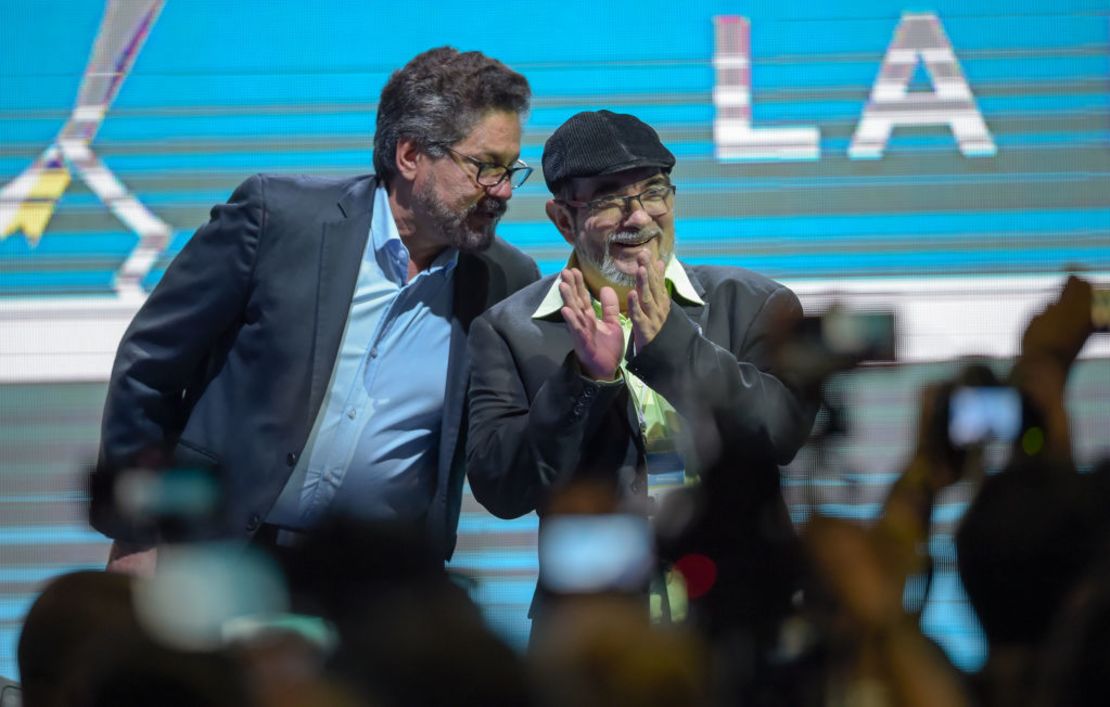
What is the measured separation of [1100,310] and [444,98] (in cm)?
143

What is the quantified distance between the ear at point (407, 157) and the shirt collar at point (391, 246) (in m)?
0.07

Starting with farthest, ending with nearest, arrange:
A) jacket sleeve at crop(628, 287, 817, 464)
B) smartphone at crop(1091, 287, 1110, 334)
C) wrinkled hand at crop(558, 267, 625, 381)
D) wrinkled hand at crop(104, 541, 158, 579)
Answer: wrinkled hand at crop(104, 541, 158, 579) < wrinkled hand at crop(558, 267, 625, 381) < jacket sleeve at crop(628, 287, 817, 464) < smartphone at crop(1091, 287, 1110, 334)

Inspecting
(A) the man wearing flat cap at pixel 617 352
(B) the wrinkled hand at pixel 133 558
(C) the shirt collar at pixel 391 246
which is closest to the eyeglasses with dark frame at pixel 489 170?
(C) the shirt collar at pixel 391 246

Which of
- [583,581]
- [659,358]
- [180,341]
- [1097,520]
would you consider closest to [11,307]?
[180,341]

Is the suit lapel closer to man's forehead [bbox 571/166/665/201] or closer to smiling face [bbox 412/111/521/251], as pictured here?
smiling face [bbox 412/111/521/251]

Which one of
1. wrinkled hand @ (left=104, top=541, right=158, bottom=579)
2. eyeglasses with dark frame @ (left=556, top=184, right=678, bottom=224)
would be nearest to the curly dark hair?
eyeglasses with dark frame @ (left=556, top=184, right=678, bottom=224)

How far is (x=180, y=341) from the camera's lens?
2676 millimetres

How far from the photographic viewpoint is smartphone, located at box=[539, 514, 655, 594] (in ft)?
4.61

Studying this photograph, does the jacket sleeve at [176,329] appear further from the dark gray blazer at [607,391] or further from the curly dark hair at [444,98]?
the dark gray blazer at [607,391]

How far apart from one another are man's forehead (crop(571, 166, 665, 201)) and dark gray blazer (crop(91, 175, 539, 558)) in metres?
0.44

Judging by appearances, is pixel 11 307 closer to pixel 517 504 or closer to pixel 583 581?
pixel 517 504

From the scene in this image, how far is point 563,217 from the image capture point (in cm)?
248

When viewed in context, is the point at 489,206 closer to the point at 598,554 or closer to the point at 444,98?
the point at 444,98

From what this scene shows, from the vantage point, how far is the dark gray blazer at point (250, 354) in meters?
2.65
